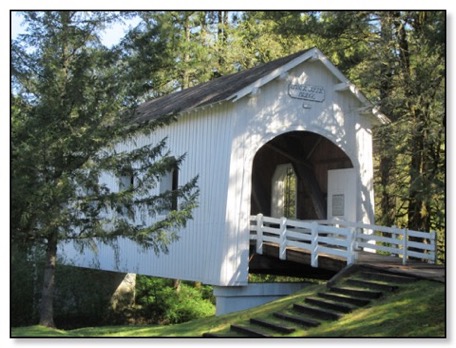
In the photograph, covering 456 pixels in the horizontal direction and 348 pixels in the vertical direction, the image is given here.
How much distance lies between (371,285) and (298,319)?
1.66 m

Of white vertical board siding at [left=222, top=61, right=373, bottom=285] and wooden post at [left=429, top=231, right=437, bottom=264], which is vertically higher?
white vertical board siding at [left=222, top=61, right=373, bottom=285]

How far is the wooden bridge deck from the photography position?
42.7ft

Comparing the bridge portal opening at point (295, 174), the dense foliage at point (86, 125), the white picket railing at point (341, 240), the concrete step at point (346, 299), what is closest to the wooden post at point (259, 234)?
the white picket railing at point (341, 240)

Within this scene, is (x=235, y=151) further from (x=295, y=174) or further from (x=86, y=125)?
(x=295, y=174)

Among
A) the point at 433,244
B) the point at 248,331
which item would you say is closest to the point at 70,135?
the point at 248,331

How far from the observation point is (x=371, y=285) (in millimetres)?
12398

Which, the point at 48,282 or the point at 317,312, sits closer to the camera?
the point at 317,312

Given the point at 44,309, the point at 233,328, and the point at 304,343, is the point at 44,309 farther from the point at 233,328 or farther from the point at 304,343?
→ the point at 304,343

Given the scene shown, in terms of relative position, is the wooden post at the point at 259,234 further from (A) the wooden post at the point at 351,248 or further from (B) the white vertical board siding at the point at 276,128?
(A) the wooden post at the point at 351,248

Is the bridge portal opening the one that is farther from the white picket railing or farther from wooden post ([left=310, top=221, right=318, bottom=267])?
wooden post ([left=310, top=221, right=318, bottom=267])


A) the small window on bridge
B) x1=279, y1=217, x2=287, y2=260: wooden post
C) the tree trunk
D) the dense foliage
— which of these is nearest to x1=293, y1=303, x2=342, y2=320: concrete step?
the dense foliage

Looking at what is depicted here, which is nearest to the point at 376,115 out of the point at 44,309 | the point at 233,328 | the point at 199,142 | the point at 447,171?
the point at 199,142

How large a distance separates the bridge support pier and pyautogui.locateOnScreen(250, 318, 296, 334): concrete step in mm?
2774

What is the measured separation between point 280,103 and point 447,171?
5.22m
